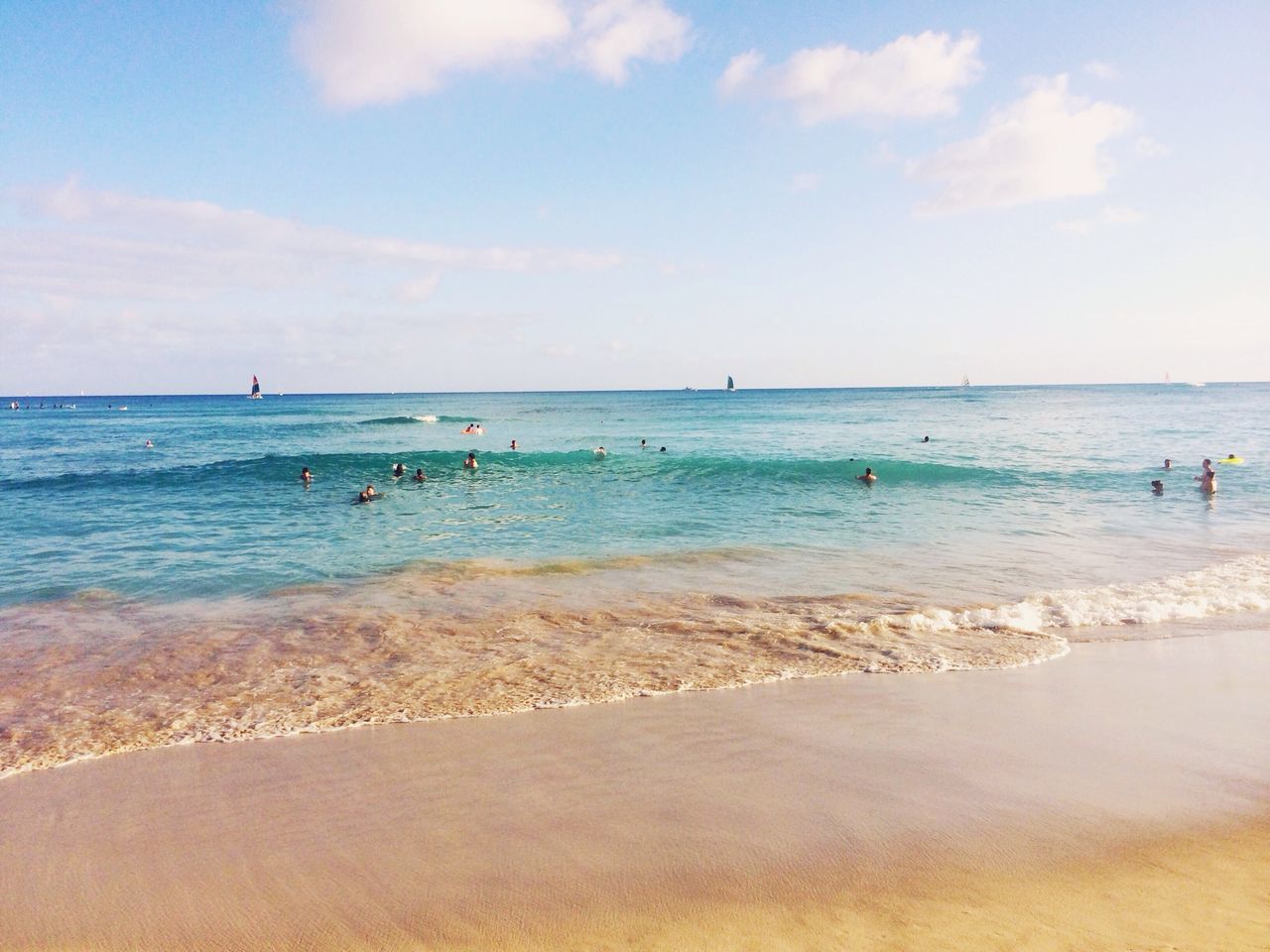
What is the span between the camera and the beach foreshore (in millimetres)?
3883

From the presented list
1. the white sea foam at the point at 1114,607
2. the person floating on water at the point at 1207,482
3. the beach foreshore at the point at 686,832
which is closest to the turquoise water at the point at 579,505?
the person floating on water at the point at 1207,482

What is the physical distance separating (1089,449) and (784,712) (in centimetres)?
3672

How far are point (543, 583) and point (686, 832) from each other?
7.74 metres

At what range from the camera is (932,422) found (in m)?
62.9

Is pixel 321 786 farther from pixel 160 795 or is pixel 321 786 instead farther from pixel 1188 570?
pixel 1188 570

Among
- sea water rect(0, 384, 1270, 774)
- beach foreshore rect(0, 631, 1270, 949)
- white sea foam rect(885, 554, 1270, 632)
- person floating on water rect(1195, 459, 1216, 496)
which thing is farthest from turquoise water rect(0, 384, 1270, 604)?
beach foreshore rect(0, 631, 1270, 949)

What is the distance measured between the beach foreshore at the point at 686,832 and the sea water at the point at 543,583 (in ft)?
3.17

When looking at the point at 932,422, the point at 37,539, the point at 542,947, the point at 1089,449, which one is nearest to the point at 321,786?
the point at 542,947

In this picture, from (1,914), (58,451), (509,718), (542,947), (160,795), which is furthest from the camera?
(58,451)

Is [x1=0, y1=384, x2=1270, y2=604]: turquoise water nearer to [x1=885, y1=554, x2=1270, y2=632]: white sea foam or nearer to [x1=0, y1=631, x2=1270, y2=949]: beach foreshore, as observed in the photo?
[x1=885, y1=554, x2=1270, y2=632]: white sea foam

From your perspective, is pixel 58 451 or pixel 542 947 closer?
pixel 542 947

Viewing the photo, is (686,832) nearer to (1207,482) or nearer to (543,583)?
(543,583)

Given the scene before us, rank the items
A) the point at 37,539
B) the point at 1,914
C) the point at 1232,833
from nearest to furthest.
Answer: the point at 1,914, the point at 1232,833, the point at 37,539

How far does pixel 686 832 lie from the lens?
4.72 m
